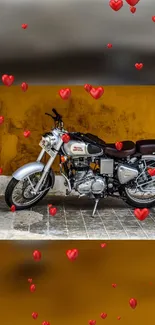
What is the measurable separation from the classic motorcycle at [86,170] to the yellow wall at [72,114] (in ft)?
1.63

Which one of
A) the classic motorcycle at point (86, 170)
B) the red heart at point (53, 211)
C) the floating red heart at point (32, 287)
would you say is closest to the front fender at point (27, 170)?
the classic motorcycle at point (86, 170)

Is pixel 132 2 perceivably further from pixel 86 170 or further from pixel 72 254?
pixel 86 170

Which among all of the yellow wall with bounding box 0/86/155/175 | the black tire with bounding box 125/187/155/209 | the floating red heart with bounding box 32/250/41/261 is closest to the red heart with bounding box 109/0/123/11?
the floating red heart with bounding box 32/250/41/261

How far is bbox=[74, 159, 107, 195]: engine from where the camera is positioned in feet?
13.6

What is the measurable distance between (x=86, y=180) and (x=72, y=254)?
3.07ft

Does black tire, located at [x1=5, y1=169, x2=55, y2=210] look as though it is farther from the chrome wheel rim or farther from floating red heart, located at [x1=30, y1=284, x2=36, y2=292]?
floating red heart, located at [x1=30, y1=284, x2=36, y2=292]

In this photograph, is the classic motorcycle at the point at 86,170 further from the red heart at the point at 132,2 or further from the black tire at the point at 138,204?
→ the red heart at the point at 132,2

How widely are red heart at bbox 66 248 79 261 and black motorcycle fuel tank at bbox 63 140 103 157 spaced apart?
93 cm

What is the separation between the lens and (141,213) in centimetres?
421

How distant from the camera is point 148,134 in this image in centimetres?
477

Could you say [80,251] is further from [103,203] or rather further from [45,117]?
[45,117]

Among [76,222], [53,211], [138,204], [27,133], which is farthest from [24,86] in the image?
[138,204]

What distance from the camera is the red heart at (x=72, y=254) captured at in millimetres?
3288

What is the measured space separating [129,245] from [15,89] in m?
1.83
